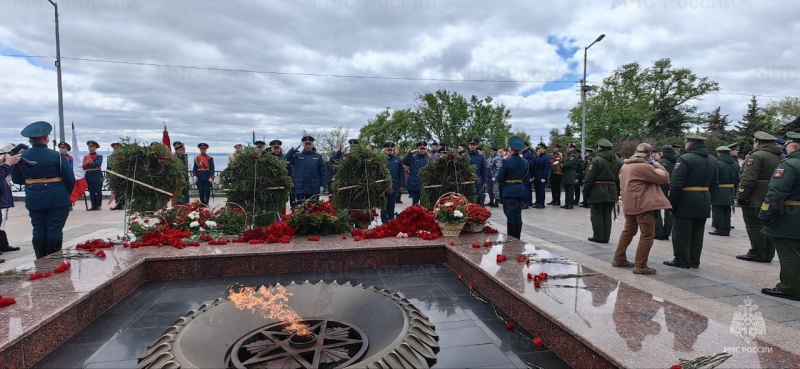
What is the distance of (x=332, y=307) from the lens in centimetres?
313

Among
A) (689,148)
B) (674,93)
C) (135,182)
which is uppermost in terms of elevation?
(674,93)

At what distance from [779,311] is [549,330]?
115 inches

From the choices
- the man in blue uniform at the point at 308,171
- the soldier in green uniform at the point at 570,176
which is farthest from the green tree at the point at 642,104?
the man in blue uniform at the point at 308,171

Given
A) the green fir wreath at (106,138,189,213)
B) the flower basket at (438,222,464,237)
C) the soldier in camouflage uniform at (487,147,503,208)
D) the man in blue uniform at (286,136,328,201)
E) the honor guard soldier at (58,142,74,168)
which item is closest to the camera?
the flower basket at (438,222,464,237)

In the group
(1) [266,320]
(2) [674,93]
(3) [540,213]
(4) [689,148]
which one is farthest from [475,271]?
(2) [674,93]

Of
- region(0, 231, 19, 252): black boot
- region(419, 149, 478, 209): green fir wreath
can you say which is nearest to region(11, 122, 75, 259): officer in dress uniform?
region(0, 231, 19, 252): black boot

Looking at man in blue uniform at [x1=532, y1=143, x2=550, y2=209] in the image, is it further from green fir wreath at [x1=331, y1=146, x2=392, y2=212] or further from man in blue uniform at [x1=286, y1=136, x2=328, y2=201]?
man in blue uniform at [x1=286, y1=136, x2=328, y2=201]

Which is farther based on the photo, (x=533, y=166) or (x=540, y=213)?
(x=533, y=166)

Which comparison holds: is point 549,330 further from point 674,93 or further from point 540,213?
point 674,93

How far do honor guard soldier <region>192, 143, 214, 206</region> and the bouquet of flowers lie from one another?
891cm

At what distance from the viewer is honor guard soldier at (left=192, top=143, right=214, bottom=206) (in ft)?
38.1

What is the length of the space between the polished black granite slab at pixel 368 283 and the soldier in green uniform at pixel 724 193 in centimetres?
611

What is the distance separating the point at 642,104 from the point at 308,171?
1458 inches

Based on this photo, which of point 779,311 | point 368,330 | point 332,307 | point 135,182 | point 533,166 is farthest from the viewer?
point 533,166
